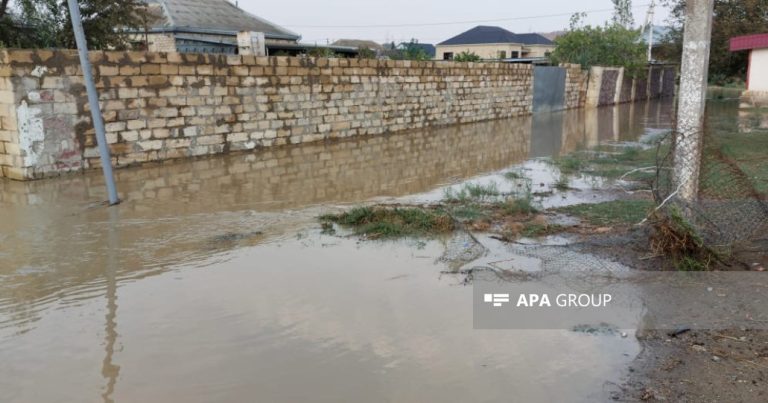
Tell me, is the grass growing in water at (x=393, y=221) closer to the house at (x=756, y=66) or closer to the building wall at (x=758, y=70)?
the house at (x=756, y=66)

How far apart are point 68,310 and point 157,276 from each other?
85cm

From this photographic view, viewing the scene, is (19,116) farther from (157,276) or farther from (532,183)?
(532,183)

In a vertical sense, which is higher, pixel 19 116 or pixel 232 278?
pixel 19 116

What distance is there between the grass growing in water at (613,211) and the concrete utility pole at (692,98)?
125 centimetres

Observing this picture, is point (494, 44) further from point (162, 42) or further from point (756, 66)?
point (756, 66)

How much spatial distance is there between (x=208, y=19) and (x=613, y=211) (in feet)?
81.1

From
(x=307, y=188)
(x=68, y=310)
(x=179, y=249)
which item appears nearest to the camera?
(x=68, y=310)

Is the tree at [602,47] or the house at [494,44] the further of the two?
the house at [494,44]

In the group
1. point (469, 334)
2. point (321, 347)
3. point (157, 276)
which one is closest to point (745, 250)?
point (469, 334)

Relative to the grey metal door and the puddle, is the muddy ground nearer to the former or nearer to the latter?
the puddle

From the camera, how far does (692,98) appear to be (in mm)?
5410

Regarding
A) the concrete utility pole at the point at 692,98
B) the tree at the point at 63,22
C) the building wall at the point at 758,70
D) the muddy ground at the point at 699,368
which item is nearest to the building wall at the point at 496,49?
the building wall at the point at 758,70

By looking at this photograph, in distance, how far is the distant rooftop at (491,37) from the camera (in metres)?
57.0

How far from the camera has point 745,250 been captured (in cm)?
520
